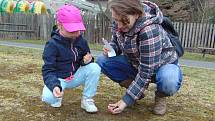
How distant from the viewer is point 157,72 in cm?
299

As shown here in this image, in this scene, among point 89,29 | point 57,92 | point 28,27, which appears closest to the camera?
point 57,92

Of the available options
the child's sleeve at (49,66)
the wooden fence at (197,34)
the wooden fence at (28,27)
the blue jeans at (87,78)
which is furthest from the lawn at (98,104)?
the wooden fence at (28,27)

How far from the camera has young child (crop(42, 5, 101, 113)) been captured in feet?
9.48

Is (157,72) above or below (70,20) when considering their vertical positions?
below

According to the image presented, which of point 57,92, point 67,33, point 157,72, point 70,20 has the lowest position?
point 57,92

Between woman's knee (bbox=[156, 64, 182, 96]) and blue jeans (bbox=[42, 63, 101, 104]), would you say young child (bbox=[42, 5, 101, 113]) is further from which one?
woman's knee (bbox=[156, 64, 182, 96])

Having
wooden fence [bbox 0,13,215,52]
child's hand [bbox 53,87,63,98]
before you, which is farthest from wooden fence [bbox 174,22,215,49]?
child's hand [bbox 53,87,63,98]

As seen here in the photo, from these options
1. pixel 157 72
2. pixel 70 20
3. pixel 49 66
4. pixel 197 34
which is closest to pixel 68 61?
pixel 49 66

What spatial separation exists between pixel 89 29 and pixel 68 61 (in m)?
12.8

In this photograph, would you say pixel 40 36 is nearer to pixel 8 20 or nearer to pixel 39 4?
pixel 8 20

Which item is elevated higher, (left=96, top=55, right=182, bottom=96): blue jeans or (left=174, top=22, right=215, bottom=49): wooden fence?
(left=96, top=55, right=182, bottom=96): blue jeans

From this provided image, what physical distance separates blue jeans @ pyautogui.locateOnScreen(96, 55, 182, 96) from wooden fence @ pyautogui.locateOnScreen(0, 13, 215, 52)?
36.8ft

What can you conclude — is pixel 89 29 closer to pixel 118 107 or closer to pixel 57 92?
pixel 118 107

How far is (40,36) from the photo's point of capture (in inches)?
675
